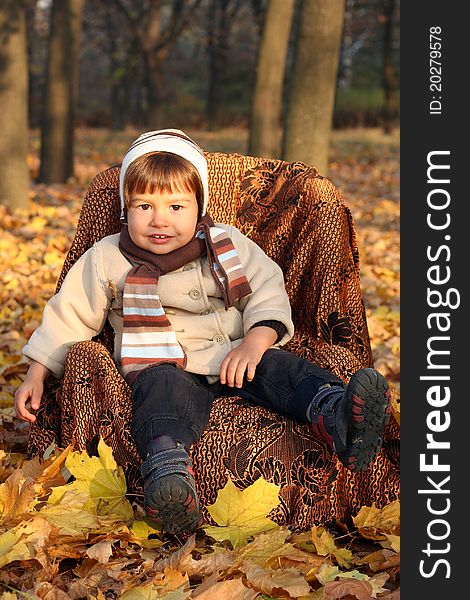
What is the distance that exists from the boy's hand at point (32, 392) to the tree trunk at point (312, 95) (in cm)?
567

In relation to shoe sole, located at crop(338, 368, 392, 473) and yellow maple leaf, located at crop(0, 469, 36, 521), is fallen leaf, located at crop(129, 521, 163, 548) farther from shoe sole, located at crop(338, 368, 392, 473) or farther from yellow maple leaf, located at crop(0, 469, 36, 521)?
shoe sole, located at crop(338, 368, 392, 473)

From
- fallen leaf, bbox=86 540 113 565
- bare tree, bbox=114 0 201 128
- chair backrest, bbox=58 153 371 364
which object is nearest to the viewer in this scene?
fallen leaf, bbox=86 540 113 565

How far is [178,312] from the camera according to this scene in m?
3.74

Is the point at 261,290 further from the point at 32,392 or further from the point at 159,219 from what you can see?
the point at 32,392

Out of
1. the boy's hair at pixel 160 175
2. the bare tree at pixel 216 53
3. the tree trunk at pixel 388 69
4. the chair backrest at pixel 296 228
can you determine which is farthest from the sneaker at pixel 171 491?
the bare tree at pixel 216 53

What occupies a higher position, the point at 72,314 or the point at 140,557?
the point at 72,314

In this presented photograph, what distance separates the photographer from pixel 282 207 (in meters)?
4.16

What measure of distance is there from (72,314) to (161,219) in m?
0.52

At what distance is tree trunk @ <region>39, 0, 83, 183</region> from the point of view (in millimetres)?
12727

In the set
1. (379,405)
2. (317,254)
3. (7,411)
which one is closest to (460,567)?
(379,405)

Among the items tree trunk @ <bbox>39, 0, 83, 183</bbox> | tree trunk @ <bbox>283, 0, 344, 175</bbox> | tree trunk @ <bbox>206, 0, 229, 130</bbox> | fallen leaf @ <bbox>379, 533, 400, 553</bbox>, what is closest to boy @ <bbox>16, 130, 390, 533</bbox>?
fallen leaf @ <bbox>379, 533, 400, 553</bbox>

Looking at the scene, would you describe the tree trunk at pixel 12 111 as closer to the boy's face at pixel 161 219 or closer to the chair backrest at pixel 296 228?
the chair backrest at pixel 296 228

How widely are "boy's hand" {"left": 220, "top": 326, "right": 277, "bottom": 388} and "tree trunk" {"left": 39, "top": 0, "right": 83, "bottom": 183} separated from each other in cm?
967

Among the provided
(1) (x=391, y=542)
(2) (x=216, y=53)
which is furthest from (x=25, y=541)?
(2) (x=216, y=53)
